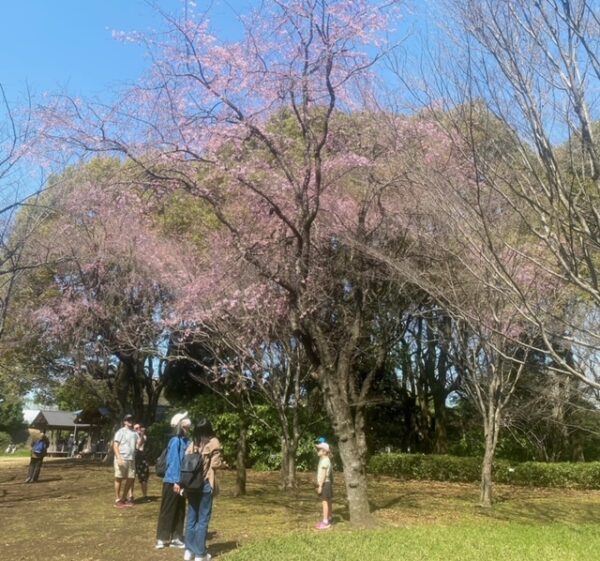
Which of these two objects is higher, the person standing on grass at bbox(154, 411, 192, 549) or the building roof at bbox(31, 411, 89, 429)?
the building roof at bbox(31, 411, 89, 429)

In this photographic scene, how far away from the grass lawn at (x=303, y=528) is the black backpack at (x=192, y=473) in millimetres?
785

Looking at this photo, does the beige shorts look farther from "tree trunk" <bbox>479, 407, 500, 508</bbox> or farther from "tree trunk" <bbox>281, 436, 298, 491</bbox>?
"tree trunk" <bbox>479, 407, 500, 508</bbox>

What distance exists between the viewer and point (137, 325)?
16.1 meters

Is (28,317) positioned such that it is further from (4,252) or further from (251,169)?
(251,169)

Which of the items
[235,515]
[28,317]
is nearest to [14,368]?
[28,317]

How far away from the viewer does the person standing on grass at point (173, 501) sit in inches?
260

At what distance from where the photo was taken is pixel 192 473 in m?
5.88

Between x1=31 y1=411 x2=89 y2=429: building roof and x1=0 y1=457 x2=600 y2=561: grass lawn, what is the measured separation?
126 feet

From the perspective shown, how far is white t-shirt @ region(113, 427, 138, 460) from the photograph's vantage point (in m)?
9.28

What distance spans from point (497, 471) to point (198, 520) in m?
12.9

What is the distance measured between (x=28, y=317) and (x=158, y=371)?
6.32 meters

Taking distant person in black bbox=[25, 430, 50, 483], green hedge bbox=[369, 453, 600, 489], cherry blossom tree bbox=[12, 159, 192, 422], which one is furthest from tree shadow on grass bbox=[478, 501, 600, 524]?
distant person in black bbox=[25, 430, 50, 483]

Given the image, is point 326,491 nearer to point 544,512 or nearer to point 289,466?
point 289,466

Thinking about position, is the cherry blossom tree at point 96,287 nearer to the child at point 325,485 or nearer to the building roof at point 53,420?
the child at point 325,485
